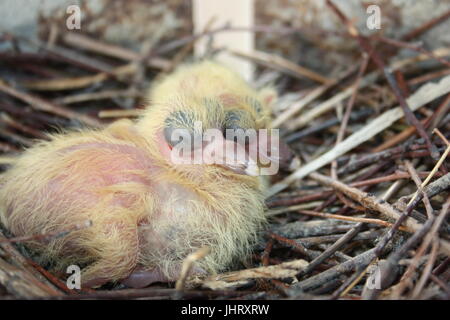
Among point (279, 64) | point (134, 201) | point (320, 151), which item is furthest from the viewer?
point (279, 64)

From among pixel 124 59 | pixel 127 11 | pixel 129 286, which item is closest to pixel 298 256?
pixel 129 286

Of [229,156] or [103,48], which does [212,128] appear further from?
[103,48]

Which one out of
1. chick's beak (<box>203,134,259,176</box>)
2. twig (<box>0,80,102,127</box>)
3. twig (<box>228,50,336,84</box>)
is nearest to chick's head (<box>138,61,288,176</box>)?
chick's beak (<box>203,134,259,176</box>)

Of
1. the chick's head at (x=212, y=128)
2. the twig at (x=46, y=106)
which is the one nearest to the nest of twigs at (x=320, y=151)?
the twig at (x=46, y=106)

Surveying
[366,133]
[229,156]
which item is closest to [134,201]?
[229,156]

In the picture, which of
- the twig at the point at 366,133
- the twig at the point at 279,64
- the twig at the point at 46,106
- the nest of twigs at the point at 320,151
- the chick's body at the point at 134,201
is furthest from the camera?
the twig at the point at 279,64

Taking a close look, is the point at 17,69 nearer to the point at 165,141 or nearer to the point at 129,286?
the point at 165,141

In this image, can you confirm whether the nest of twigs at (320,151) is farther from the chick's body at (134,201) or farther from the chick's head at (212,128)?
the chick's head at (212,128)
